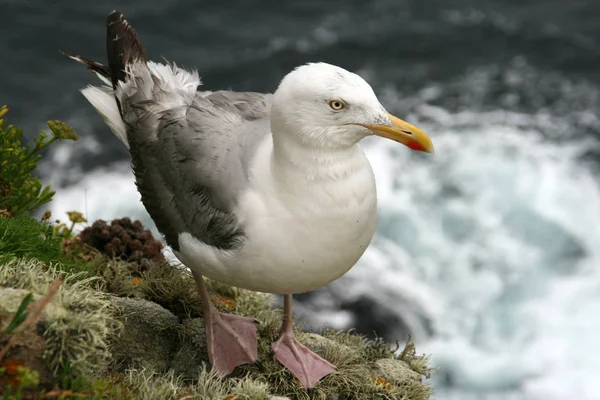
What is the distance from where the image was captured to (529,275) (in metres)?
7.51

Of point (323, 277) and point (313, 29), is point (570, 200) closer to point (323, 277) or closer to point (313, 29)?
point (313, 29)

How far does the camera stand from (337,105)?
11.3 ft

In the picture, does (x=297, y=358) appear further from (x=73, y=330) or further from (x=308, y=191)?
(x=73, y=330)

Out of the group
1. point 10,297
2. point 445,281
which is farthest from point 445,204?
point 10,297

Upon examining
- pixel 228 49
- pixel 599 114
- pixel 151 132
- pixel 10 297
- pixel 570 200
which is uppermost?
pixel 599 114

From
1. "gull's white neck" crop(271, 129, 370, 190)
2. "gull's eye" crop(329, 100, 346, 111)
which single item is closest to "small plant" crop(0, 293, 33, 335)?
"gull's white neck" crop(271, 129, 370, 190)

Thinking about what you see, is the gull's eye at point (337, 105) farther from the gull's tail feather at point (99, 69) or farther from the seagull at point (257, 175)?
the gull's tail feather at point (99, 69)

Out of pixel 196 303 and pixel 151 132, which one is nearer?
pixel 151 132

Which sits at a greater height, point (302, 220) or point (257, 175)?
point (257, 175)

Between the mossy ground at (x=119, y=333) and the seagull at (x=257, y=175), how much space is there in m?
0.15

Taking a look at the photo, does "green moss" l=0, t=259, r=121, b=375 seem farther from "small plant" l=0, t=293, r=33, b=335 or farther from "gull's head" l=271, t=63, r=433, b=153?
"gull's head" l=271, t=63, r=433, b=153

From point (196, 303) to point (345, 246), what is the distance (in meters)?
1.33

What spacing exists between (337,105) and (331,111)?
1.4 inches

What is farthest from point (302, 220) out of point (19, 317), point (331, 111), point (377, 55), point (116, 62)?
point (377, 55)
